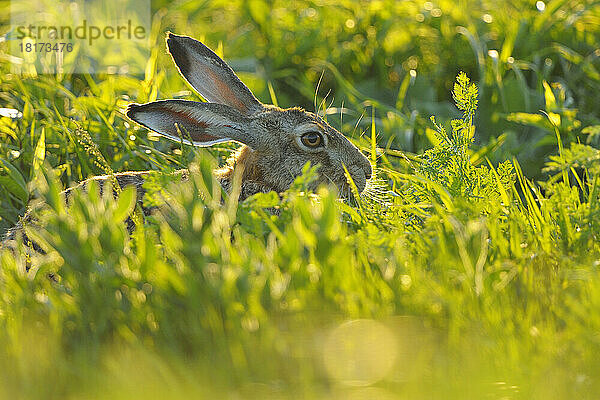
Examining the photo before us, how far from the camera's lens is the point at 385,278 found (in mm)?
2842

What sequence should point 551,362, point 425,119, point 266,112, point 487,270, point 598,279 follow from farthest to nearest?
point 425,119, point 266,112, point 487,270, point 598,279, point 551,362

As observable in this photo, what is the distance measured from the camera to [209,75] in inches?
192

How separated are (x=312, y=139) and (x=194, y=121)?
0.73 m

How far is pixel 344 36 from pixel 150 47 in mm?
1610

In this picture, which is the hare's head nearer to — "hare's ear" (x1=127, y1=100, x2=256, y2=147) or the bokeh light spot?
"hare's ear" (x1=127, y1=100, x2=256, y2=147)

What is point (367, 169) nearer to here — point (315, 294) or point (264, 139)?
point (264, 139)

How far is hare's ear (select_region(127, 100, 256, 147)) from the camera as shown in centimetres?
421

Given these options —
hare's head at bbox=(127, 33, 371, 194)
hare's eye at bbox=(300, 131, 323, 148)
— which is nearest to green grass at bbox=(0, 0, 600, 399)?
hare's head at bbox=(127, 33, 371, 194)

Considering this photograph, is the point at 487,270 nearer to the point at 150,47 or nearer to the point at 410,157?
the point at 410,157

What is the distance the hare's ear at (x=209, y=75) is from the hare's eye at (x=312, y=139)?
41 cm

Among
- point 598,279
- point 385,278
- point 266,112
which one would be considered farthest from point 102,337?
point 266,112

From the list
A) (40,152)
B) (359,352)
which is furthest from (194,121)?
(359,352)

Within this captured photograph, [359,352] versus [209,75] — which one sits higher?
[209,75]

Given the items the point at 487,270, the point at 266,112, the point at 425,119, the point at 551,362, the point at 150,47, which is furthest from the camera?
the point at 150,47
